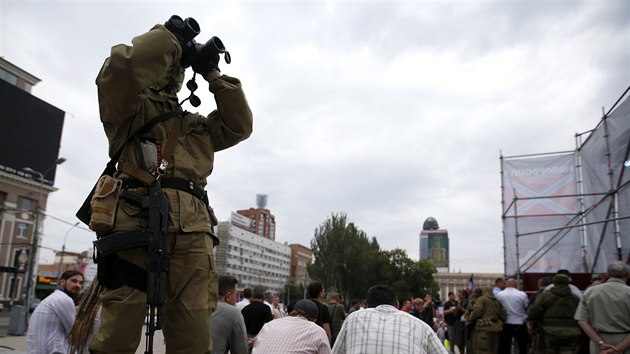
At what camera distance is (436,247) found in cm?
12225

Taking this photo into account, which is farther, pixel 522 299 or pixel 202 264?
pixel 522 299

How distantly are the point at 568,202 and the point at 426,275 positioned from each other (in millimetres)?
56486

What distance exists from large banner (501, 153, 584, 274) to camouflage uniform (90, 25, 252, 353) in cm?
1328

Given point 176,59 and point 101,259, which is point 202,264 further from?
point 176,59

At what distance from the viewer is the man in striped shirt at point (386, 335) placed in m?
3.46

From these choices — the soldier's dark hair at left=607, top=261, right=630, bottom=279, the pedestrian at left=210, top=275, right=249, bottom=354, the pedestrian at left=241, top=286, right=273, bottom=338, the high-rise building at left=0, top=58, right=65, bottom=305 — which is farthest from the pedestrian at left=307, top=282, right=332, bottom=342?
the high-rise building at left=0, top=58, right=65, bottom=305

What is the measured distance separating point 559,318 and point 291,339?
16.6 feet

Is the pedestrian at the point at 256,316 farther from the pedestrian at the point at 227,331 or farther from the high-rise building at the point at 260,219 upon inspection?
the high-rise building at the point at 260,219

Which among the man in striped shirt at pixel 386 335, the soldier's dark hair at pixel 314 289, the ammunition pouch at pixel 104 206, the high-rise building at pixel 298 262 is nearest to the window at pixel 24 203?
the soldier's dark hair at pixel 314 289

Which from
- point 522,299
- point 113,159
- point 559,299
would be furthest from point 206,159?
point 522,299

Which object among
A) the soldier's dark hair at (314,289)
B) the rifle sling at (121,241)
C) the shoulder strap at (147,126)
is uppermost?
the shoulder strap at (147,126)

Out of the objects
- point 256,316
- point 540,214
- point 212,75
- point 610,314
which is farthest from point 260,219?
point 212,75

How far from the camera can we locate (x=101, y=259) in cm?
213

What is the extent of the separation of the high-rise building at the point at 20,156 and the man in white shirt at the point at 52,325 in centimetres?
3850
